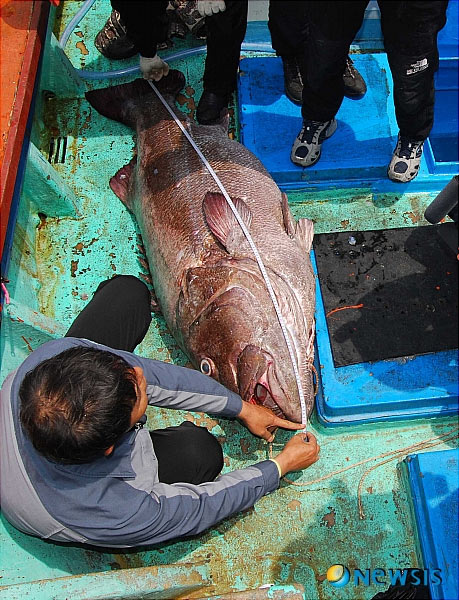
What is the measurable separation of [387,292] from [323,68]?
1.43m

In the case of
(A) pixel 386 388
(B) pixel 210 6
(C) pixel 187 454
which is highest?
(B) pixel 210 6

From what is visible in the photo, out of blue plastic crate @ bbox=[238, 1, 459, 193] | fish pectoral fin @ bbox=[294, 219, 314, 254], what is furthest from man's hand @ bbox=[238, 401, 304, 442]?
blue plastic crate @ bbox=[238, 1, 459, 193]

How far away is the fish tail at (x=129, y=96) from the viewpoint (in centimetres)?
386

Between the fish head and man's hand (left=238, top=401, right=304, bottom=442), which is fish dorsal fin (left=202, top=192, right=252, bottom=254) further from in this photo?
man's hand (left=238, top=401, right=304, bottom=442)

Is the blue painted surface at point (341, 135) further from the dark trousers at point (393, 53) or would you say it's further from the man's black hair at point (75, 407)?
the man's black hair at point (75, 407)

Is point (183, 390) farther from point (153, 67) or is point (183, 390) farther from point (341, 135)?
point (153, 67)

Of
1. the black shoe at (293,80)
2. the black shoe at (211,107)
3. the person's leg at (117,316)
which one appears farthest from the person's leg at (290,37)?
the person's leg at (117,316)

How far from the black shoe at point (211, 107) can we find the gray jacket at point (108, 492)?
85.8 inches

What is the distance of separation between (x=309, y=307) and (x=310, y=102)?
1.45 m

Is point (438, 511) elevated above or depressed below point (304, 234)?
below

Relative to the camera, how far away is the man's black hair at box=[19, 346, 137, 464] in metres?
1.77

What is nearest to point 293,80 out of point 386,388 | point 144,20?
point 144,20

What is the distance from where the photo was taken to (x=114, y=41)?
14.4ft

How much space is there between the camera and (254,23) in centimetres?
438
